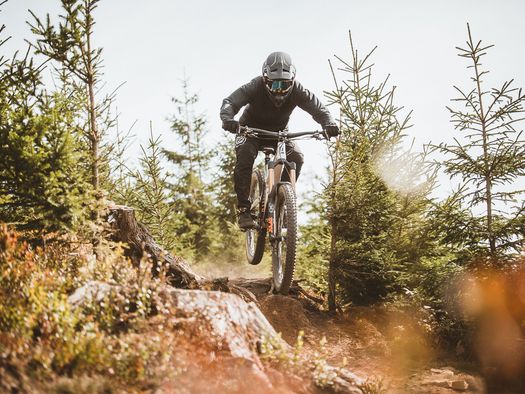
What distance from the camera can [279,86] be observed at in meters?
5.73

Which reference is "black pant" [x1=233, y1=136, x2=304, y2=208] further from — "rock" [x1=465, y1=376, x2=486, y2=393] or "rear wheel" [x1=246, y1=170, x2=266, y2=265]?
"rock" [x1=465, y1=376, x2=486, y2=393]

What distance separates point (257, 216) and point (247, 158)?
1079 millimetres

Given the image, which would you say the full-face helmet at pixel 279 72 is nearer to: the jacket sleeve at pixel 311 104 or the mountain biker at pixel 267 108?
the mountain biker at pixel 267 108

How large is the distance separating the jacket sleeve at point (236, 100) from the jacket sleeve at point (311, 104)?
0.76 m

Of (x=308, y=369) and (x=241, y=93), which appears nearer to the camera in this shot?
(x=308, y=369)

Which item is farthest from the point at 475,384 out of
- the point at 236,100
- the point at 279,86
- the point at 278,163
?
the point at 236,100

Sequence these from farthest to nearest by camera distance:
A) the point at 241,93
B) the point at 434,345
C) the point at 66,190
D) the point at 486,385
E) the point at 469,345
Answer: the point at 241,93
the point at 434,345
the point at 469,345
the point at 486,385
the point at 66,190

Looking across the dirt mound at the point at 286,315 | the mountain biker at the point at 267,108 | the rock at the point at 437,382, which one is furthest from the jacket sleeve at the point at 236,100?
the rock at the point at 437,382

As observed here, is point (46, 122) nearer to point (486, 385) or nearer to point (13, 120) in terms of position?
point (13, 120)

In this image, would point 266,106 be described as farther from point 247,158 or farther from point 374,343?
point 374,343

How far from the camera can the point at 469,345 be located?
17.4 feet

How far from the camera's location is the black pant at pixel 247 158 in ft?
20.5

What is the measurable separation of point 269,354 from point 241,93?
423 centimetres

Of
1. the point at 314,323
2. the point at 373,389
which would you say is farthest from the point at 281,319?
the point at 373,389
